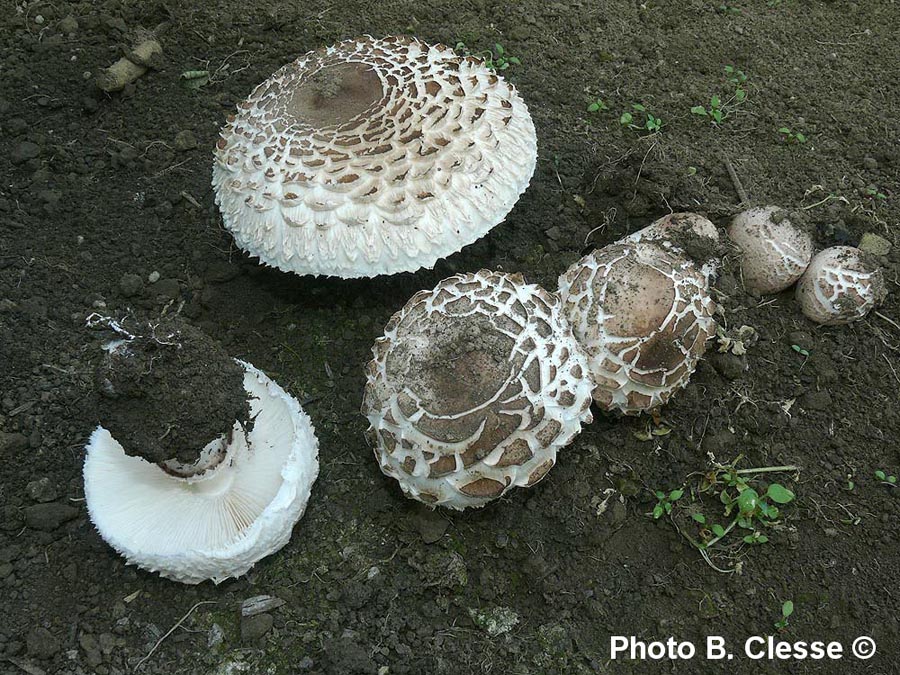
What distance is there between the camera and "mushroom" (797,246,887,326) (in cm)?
316

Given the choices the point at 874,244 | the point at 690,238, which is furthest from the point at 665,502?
the point at 874,244

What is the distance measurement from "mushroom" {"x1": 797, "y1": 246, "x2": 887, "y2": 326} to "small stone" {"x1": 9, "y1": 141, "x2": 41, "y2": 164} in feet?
13.4

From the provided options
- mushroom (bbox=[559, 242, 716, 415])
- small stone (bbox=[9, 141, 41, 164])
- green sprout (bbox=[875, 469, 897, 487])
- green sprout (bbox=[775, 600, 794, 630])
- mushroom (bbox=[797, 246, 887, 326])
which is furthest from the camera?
small stone (bbox=[9, 141, 41, 164])

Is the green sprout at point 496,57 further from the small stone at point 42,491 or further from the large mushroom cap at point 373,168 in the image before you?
the small stone at point 42,491

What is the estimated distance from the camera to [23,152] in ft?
12.6

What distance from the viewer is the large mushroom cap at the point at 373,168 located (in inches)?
112

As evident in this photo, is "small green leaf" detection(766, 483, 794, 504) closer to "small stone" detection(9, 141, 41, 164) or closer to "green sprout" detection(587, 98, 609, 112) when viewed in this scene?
"green sprout" detection(587, 98, 609, 112)

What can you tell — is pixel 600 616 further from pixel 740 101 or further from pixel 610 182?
pixel 740 101

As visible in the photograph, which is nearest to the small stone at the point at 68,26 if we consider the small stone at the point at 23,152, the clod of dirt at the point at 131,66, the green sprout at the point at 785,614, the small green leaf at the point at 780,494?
the clod of dirt at the point at 131,66

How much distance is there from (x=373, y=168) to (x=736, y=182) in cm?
201

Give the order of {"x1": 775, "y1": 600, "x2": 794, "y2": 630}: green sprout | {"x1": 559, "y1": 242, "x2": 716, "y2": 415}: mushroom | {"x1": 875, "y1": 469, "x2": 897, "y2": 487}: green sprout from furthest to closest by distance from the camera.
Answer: {"x1": 875, "y1": 469, "x2": 897, "y2": 487}: green sprout, {"x1": 559, "y1": 242, "x2": 716, "y2": 415}: mushroom, {"x1": 775, "y1": 600, "x2": 794, "y2": 630}: green sprout

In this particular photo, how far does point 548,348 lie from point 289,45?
2.87 m

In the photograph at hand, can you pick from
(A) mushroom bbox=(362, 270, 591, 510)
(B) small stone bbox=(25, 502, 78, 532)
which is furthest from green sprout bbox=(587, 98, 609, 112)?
(B) small stone bbox=(25, 502, 78, 532)

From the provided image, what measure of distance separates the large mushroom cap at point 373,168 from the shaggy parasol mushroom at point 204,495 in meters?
0.73
